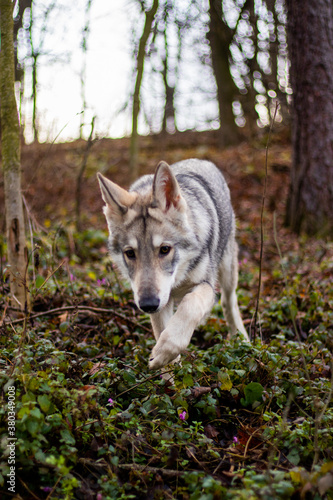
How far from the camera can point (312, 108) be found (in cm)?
771

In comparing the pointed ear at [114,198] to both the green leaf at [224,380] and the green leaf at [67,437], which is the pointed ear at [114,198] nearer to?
the green leaf at [224,380]

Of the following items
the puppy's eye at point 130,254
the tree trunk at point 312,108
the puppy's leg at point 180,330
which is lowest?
the puppy's leg at point 180,330

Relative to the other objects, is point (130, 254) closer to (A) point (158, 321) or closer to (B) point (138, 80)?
(A) point (158, 321)

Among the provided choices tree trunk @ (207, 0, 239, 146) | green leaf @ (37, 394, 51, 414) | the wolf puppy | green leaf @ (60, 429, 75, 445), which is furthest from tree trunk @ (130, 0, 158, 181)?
green leaf @ (60, 429, 75, 445)

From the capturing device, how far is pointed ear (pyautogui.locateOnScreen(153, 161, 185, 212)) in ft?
11.5

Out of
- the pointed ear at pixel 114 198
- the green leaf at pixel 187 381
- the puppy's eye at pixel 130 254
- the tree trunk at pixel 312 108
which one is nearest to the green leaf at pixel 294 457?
the green leaf at pixel 187 381

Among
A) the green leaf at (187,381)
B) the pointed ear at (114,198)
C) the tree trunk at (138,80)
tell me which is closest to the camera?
the green leaf at (187,381)

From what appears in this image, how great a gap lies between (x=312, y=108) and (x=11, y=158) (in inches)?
229

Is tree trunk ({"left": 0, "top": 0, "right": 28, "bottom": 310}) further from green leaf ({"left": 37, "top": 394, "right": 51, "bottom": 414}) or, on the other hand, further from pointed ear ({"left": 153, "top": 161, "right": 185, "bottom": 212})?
green leaf ({"left": 37, "top": 394, "right": 51, "bottom": 414})

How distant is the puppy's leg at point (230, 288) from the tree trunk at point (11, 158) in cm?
227

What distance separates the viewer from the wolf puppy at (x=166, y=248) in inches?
123

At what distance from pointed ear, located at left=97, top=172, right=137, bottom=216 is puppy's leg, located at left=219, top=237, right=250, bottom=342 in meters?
1.73

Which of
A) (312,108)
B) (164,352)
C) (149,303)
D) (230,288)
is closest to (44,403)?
(164,352)

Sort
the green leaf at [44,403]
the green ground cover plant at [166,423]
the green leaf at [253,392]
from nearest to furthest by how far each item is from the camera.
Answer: the green ground cover plant at [166,423] → the green leaf at [44,403] → the green leaf at [253,392]
